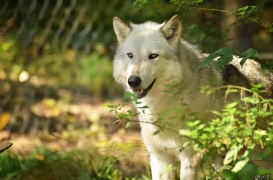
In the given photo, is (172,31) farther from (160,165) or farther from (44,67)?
(44,67)

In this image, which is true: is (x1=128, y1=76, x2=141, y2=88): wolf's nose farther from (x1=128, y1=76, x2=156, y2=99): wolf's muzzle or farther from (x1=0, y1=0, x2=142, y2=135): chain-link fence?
(x1=0, y1=0, x2=142, y2=135): chain-link fence

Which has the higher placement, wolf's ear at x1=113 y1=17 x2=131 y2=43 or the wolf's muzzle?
wolf's ear at x1=113 y1=17 x2=131 y2=43

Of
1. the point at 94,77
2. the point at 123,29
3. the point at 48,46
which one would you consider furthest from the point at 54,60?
the point at 123,29

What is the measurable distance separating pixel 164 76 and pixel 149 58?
18cm

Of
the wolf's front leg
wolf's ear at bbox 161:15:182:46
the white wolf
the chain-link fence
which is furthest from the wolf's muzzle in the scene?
the chain-link fence

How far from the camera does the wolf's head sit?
379cm

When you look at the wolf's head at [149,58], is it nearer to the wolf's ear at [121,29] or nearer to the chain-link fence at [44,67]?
the wolf's ear at [121,29]

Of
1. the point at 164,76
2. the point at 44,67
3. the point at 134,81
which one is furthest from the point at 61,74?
the point at 134,81

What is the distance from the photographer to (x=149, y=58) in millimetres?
3889

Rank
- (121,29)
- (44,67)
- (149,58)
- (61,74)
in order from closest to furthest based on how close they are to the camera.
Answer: (149,58)
(121,29)
(44,67)
(61,74)

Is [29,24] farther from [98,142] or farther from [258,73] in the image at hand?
[258,73]

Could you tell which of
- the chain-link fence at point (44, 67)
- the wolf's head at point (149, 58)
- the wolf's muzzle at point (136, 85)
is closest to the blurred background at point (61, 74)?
the chain-link fence at point (44, 67)

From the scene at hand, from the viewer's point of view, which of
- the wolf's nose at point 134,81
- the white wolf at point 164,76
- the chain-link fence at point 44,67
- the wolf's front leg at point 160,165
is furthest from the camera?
the chain-link fence at point 44,67

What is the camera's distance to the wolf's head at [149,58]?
149 inches
